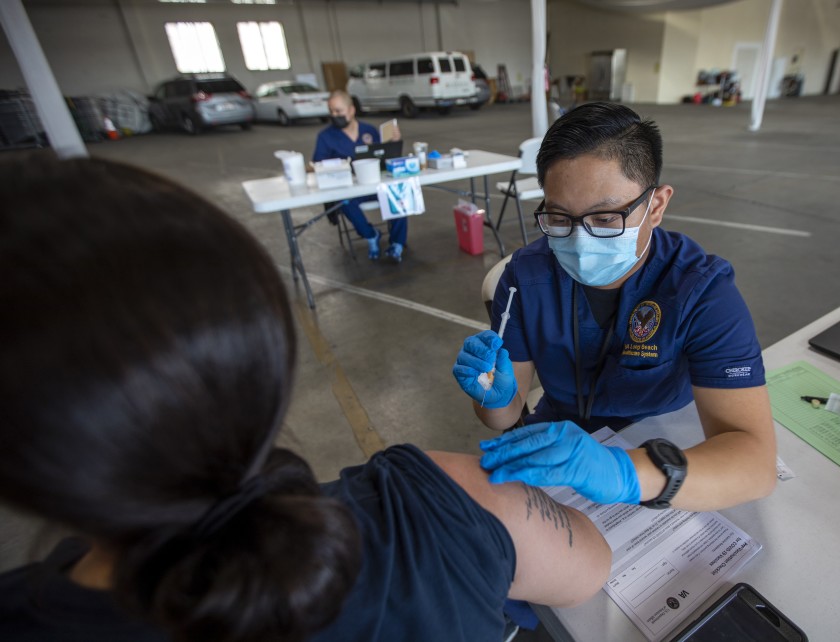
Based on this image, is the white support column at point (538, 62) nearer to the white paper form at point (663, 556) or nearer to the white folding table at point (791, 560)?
the white folding table at point (791, 560)

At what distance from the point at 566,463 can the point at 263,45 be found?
16605 millimetres

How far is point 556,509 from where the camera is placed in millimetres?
732

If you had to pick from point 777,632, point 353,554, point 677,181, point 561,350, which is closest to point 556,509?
point 777,632

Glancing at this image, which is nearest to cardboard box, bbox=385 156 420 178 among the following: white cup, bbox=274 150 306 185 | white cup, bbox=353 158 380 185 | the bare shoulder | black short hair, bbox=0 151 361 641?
white cup, bbox=353 158 380 185

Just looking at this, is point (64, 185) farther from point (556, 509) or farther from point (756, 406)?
point (756, 406)

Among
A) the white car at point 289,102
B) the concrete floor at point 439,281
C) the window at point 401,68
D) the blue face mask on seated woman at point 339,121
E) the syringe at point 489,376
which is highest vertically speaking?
the window at point 401,68

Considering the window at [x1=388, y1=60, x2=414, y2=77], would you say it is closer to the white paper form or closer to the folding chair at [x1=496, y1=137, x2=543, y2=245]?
the folding chair at [x1=496, y1=137, x2=543, y2=245]

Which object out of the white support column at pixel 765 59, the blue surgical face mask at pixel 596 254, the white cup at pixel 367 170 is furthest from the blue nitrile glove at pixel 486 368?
the white support column at pixel 765 59

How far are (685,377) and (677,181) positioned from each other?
5.08 meters

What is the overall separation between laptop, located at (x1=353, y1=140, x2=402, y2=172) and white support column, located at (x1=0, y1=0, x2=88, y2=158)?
293 centimetres

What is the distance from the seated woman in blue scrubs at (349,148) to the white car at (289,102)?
28.7 ft

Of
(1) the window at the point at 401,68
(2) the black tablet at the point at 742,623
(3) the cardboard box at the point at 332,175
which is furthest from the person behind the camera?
(1) the window at the point at 401,68

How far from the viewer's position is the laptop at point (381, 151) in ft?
10.6

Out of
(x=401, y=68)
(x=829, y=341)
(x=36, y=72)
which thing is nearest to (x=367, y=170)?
(x=829, y=341)
